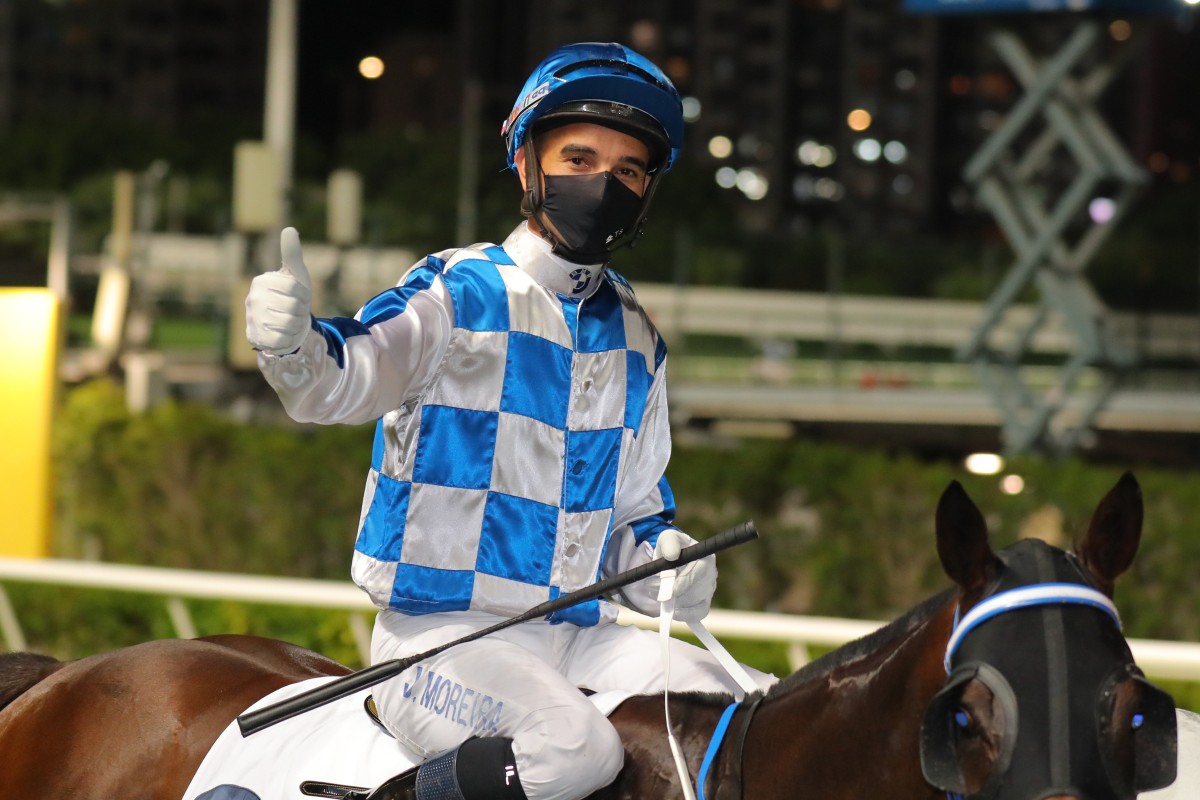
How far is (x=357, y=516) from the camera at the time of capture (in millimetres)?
6934

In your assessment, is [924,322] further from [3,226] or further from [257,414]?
[3,226]

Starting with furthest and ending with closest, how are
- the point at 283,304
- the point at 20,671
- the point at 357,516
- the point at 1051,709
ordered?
the point at 357,516 < the point at 20,671 < the point at 283,304 < the point at 1051,709

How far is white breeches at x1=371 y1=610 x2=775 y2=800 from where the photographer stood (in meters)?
1.94

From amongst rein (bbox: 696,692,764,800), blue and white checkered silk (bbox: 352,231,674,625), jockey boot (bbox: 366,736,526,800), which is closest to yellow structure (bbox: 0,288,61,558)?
blue and white checkered silk (bbox: 352,231,674,625)

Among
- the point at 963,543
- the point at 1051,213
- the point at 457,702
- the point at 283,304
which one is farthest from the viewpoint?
the point at 1051,213

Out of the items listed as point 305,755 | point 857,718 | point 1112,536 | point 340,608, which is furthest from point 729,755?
point 340,608

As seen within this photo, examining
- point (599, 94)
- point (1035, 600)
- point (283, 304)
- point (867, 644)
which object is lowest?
point (867, 644)

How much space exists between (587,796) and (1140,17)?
7.08 meters

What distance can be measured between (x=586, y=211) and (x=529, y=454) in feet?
1.24

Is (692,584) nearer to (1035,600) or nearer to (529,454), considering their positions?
(529,454)

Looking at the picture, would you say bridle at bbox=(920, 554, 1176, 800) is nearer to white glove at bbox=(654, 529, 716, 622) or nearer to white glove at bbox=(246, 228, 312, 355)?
white glove at bbox=(654, 529, 716, 622)

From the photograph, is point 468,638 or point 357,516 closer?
point 468,638

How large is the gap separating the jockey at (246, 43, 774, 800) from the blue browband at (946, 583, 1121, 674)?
593 mm

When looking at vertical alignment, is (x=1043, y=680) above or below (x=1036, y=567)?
below
